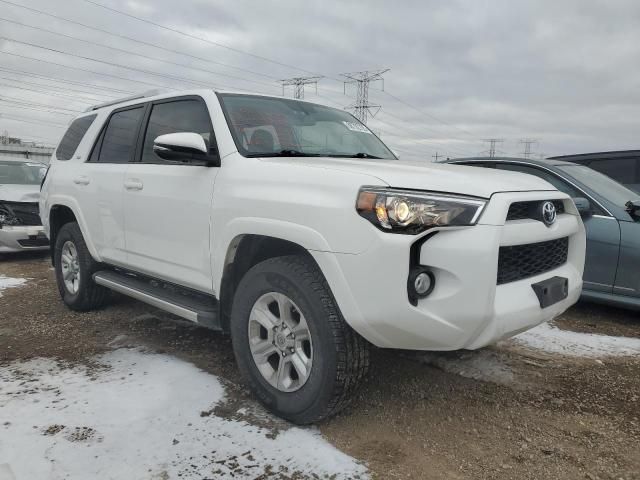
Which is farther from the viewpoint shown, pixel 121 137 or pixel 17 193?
pixel 17 193

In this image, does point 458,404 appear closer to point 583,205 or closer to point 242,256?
point 242,256

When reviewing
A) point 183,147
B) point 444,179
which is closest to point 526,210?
point 444,179

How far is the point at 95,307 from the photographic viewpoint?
4812 millimetres

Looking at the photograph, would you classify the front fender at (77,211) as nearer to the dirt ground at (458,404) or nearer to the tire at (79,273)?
the tire at (79,273)

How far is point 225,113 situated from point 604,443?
285cm

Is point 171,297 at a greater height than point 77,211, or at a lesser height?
lesser

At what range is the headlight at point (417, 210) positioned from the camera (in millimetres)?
2217

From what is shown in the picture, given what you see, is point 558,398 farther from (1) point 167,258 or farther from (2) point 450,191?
(1) point 167,258

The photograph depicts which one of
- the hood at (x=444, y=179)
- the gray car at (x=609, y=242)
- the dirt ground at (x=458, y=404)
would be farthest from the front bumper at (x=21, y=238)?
the gray car at (x=609, y=242)

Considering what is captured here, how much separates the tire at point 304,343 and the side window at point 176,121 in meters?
1.04

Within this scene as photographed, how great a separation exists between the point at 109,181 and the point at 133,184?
1.45 feet

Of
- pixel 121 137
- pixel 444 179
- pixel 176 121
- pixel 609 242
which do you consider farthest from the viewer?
pixel 609 242

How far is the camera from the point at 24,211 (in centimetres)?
779

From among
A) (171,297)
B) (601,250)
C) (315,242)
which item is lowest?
(171,297)
